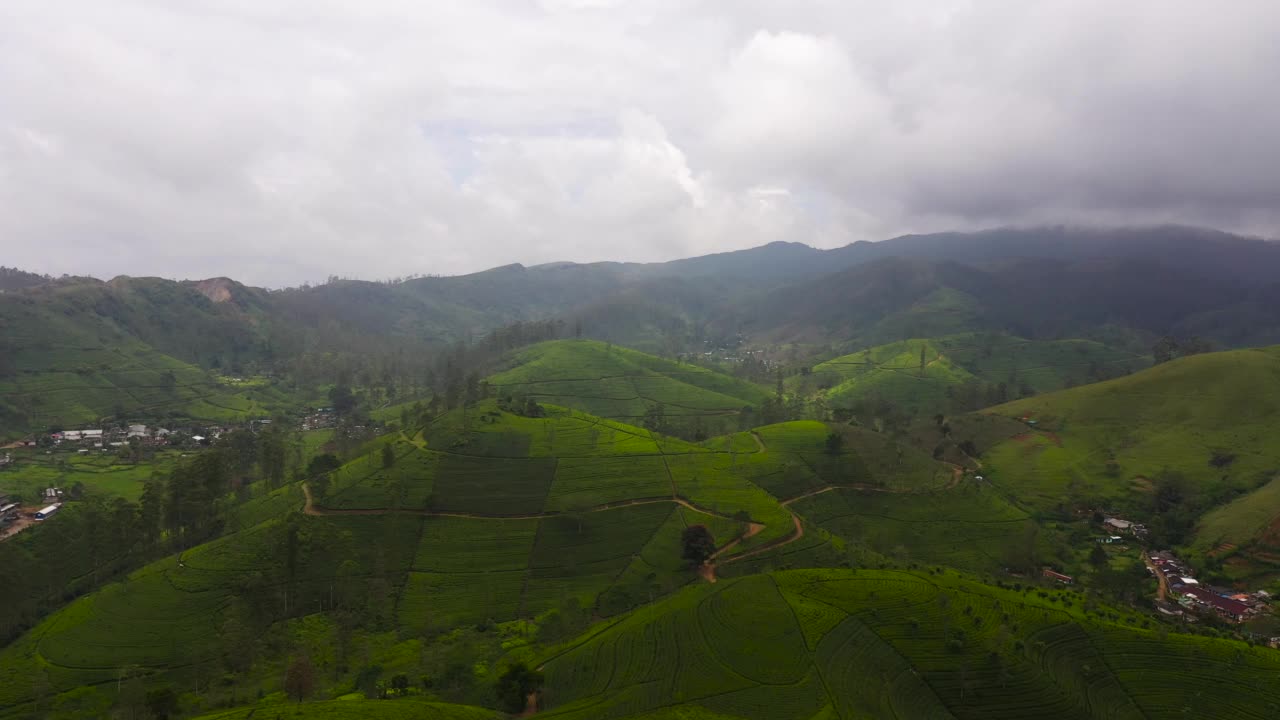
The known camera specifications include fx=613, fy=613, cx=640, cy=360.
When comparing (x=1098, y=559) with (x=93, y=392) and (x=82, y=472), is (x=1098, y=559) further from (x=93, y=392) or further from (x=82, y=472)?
(x=93, y=392)

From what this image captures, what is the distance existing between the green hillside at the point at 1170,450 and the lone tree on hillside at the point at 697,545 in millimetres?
70771

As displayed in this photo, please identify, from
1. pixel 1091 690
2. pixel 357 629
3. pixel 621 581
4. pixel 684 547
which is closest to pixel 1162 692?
pixel 1091 690

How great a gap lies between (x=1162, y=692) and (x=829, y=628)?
26975 millimetres

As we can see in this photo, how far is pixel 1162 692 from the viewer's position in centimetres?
5159

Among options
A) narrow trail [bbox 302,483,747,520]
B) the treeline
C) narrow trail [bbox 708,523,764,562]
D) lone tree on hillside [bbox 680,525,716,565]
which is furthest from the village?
the treeline

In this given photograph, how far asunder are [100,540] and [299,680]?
49.0 m

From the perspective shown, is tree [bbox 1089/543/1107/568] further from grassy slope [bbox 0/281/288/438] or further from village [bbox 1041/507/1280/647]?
grassy slope [bbox 0/281/288/438]

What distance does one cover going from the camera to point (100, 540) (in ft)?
264

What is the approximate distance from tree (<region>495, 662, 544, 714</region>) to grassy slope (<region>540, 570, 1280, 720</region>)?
1.85 meters

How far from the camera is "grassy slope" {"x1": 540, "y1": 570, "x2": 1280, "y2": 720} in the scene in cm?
5044

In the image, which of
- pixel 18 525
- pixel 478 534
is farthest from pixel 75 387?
pixel 478 534

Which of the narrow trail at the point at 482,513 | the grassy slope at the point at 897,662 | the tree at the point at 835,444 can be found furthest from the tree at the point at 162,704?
the tree at the point at 835,444

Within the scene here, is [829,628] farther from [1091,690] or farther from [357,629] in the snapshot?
[357,629]

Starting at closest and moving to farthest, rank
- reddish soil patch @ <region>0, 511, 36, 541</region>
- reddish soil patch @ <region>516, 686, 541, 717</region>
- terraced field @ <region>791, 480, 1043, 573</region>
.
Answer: reddish soil patch @ <region>516, 686, 541, 717</region>, terraced field @ <region>791, 480, 1043, 573</region>, reddish soil patch @ <region>0, 511, 36, 541</region>
